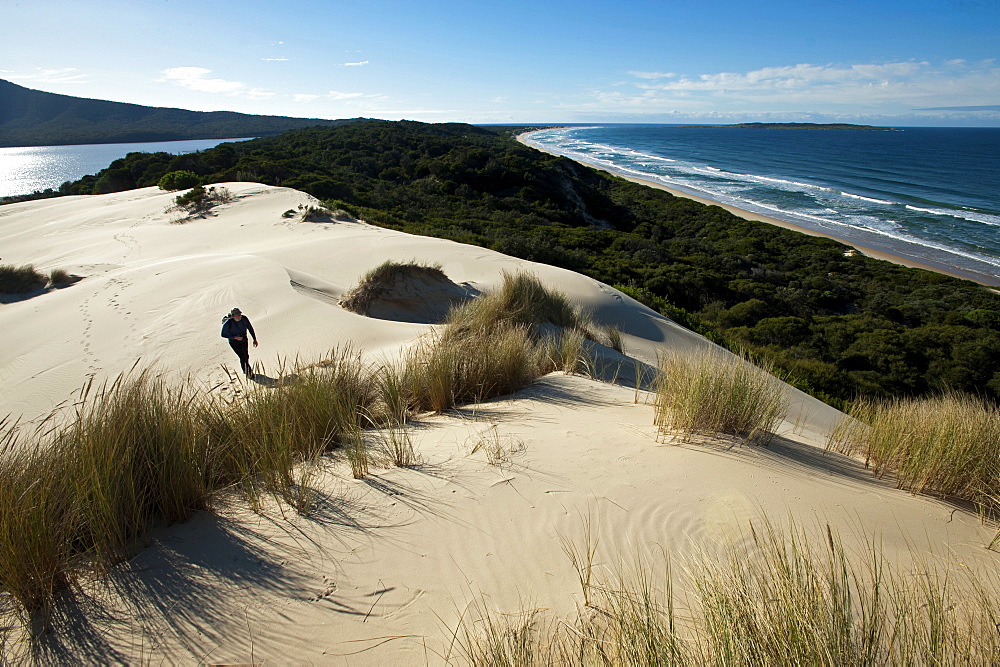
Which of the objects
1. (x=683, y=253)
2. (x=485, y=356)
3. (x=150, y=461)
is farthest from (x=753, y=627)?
(x=683, y=253)

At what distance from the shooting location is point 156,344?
28.1ft

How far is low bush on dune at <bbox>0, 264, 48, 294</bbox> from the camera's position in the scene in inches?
488

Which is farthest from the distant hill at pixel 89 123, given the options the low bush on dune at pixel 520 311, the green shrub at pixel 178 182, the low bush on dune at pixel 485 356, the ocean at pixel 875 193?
the low bush on dune at pixel 485 356

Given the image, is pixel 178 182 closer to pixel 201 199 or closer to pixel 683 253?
pixel 201 199

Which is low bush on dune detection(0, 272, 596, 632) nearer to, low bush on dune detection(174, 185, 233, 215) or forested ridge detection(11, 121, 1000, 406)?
forested ridge detection(11, 121, 1000, 406)

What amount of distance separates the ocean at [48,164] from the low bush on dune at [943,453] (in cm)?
4774

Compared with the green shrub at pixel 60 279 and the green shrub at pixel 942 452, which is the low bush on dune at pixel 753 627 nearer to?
the green shrub at pixel 942 452

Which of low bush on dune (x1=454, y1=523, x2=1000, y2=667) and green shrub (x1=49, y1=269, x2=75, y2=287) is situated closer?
low bush on dune (x1=454, y1=523, x2=1000, y2=667)

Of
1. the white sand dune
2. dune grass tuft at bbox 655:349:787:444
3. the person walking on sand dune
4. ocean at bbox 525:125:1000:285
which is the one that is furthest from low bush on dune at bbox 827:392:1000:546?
ocean at bbox 525:125:1000:285

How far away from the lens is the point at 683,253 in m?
26.0

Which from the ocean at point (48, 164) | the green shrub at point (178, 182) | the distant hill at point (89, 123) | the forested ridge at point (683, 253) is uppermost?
the distant hill at point (89, 123)

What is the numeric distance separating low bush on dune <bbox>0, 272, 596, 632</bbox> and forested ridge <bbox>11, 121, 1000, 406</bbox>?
8.81 metres

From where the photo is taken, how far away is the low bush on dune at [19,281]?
12399mm

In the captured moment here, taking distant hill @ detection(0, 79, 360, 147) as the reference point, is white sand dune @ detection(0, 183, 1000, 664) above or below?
below
